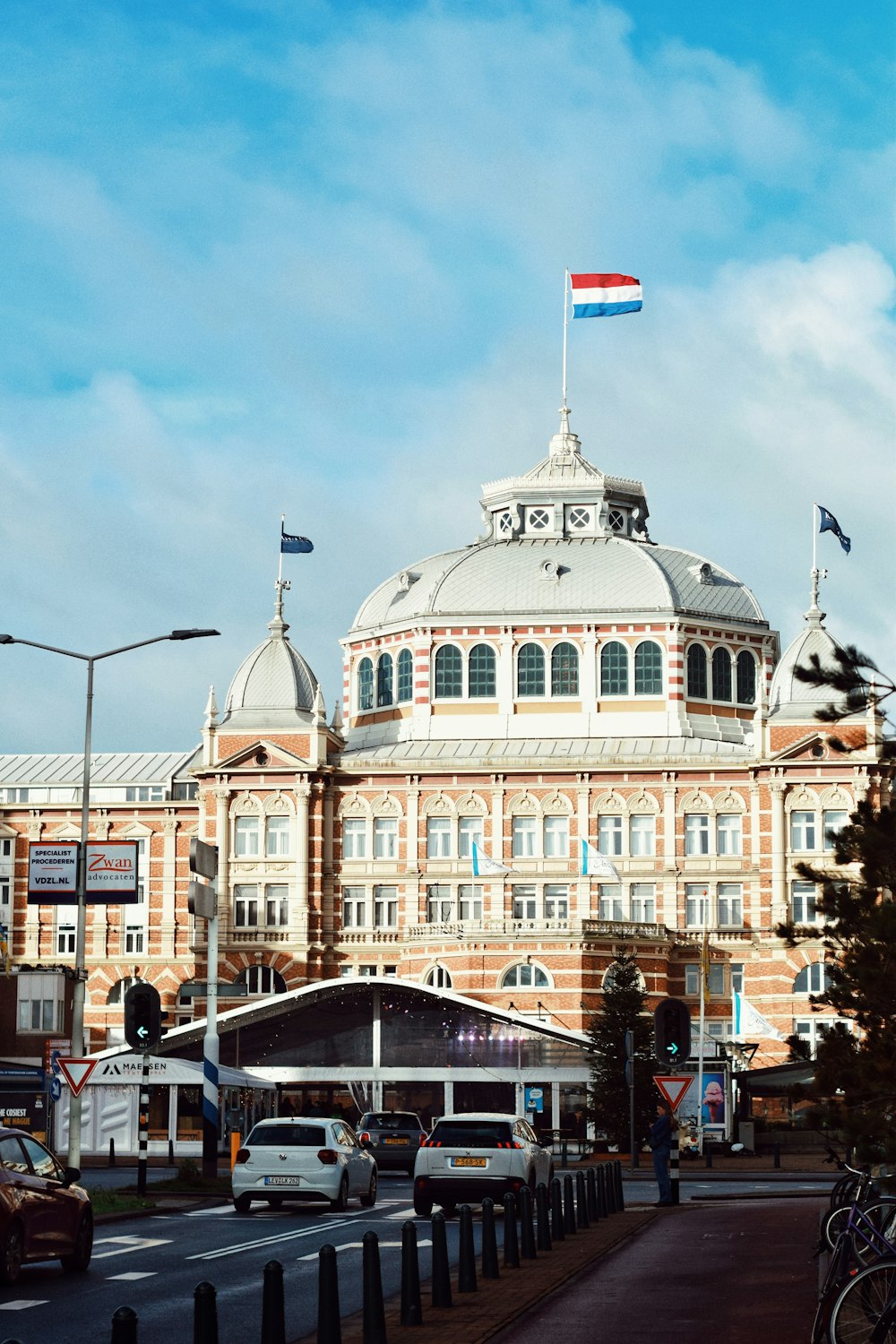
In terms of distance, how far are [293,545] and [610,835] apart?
1911 cm

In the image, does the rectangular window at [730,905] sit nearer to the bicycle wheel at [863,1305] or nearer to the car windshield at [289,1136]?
the car windshield at [289,1136]

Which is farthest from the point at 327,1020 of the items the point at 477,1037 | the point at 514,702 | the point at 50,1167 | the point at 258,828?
the point at 50,1167

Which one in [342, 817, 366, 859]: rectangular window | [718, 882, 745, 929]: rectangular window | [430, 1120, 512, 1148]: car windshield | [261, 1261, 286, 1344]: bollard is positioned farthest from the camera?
[342, 817, 366, 859]: rectangular window

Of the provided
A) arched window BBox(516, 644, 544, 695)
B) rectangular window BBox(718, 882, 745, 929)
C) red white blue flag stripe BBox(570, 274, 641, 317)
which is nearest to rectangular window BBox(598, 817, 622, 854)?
rectangular window BBox(718, 882, 745, 929)

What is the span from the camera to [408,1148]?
52.5m

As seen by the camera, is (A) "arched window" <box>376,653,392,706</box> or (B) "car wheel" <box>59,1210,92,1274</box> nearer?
(B) "car wheel" <box>59,1210,92,1274</box>

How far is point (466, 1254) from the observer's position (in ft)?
68.3

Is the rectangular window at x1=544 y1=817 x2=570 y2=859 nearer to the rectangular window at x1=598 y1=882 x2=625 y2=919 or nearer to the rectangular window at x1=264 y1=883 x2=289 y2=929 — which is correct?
the rectangular window at x1=598 y1=882 x2=625 y2=919

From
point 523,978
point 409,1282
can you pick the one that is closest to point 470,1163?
point 409,1282

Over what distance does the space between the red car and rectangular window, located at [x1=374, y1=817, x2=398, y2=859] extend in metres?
65.1

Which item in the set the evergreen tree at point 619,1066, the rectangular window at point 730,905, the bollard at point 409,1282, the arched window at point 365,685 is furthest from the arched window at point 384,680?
the bollard at point 409,1282

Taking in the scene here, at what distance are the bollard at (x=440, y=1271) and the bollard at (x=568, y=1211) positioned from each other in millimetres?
9423

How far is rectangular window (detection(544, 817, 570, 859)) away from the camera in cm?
8912

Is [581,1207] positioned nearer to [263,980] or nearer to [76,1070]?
[76,1070]
